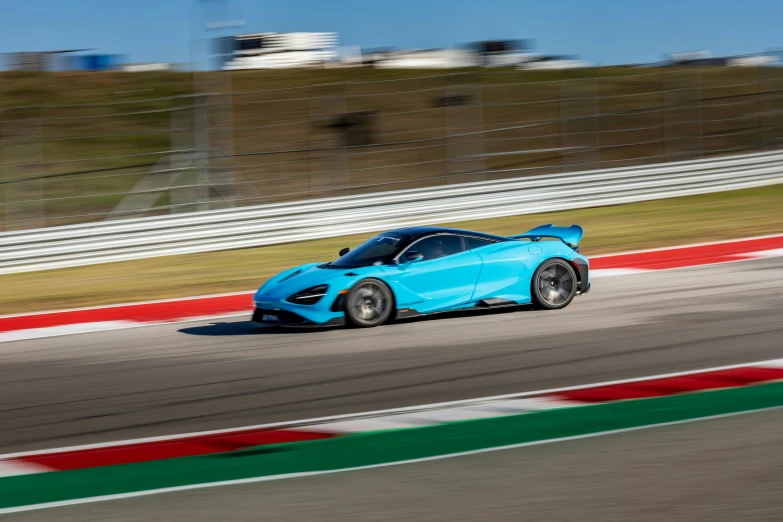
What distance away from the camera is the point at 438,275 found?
9641mm

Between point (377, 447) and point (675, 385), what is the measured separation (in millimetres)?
2313

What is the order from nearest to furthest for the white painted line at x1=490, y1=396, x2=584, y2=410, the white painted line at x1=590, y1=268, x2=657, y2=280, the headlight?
the white painted line at x1=490, y1=396, x2=584, y2=410
the headlight
the white painted line at x1=590, y1=268, x2=657, y2=280

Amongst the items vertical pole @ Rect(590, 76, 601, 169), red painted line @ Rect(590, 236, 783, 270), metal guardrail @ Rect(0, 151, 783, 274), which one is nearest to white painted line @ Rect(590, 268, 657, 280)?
red painted line @ Rect(590, 236, 783, 270)

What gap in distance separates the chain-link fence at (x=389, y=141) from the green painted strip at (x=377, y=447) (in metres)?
12.5

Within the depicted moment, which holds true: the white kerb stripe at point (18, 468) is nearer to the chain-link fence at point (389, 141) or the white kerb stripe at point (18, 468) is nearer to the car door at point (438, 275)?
the car door at point (438, 275)

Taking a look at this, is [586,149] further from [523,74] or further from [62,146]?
[62,146]

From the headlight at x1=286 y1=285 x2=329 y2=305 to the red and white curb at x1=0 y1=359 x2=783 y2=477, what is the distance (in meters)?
3.08

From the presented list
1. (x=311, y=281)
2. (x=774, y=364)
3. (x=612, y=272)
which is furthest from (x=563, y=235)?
(x=774, y=364)

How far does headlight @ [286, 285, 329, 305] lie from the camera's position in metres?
9.30

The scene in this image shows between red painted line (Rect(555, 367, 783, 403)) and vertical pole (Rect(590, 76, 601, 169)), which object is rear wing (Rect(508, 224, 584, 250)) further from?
vertical pole (Rect(590, 76, 601, 169))

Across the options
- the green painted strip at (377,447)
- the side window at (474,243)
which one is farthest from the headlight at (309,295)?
the green painted strip at (377,447)

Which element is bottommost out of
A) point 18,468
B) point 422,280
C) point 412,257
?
point 18,468

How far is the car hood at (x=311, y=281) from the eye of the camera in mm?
9328

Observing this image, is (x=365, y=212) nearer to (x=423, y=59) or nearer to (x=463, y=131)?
(x=463, y=131)
